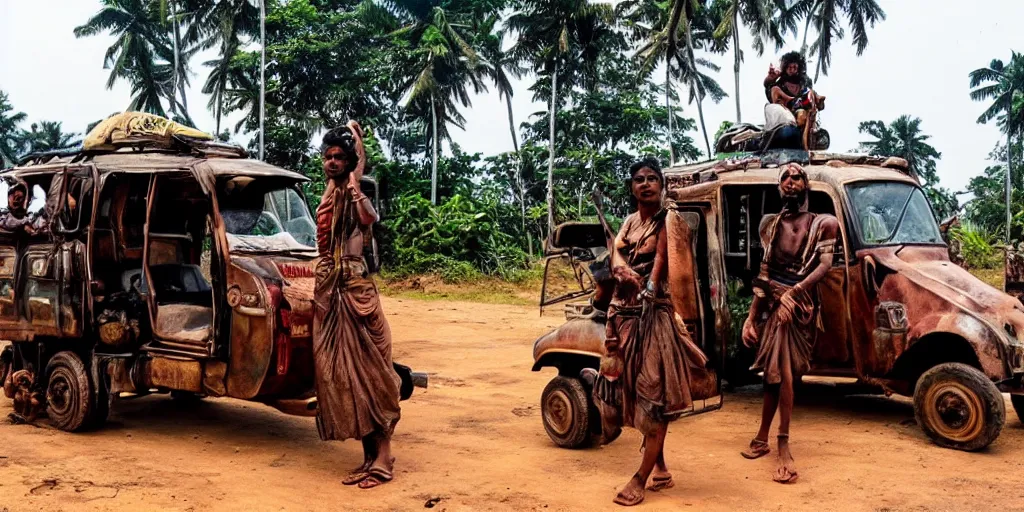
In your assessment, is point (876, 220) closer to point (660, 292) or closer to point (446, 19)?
point (660, 292)

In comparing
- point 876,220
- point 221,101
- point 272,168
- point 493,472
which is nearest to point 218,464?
point 493,472

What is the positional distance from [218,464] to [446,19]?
91.0ft

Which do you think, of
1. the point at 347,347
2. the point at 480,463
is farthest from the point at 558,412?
the point at 347,347

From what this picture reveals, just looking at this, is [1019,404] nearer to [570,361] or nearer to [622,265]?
[570,361]

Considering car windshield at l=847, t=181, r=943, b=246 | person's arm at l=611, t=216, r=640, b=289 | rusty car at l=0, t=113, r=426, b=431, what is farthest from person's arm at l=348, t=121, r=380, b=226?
car windshield at l=847, t=181, r=943, b=246

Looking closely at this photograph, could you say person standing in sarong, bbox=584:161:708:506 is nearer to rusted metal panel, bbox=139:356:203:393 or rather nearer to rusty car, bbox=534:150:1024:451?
rusty car, bbox=534:150:1024:451

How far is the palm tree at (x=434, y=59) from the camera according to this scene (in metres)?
30.5

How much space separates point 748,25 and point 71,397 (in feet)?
97.8

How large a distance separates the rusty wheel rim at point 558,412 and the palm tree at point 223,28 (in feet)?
98.5

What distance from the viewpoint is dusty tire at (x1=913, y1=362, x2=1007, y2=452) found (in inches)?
246

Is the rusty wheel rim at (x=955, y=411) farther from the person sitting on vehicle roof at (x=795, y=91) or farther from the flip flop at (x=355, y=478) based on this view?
the flip flop at (x=355, y=478)

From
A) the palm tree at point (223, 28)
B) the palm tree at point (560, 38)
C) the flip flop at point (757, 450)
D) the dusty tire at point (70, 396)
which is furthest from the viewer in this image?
the palm tree at point (223, 28)

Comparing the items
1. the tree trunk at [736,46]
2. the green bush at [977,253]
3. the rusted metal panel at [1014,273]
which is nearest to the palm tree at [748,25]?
the tree trunk at [736,46]

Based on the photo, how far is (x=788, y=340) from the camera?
601cm
